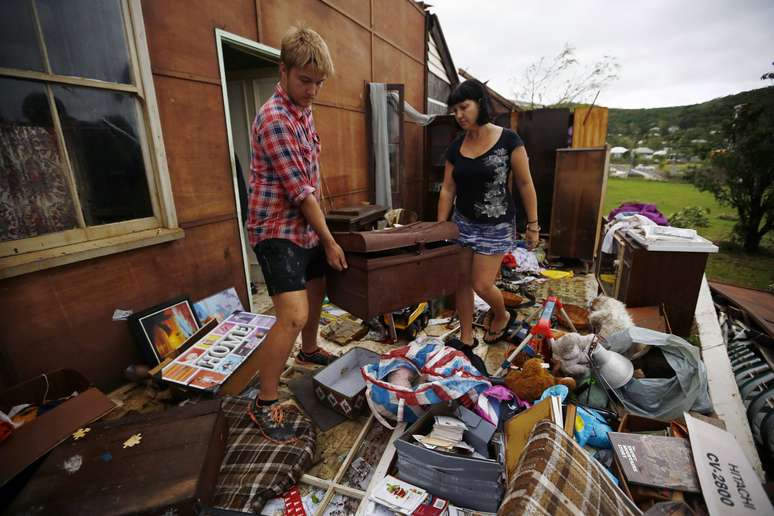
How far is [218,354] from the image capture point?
2.56 meters

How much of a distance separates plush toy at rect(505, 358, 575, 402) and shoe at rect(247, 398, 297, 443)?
4.40 ft

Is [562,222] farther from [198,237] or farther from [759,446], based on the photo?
[198,237]

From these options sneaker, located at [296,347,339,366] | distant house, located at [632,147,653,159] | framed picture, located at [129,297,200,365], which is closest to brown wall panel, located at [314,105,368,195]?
framed picture, located at [129,297,200,365]

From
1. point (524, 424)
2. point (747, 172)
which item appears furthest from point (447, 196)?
point (747, 172)

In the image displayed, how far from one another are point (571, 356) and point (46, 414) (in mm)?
3001

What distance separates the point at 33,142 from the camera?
6.83ft

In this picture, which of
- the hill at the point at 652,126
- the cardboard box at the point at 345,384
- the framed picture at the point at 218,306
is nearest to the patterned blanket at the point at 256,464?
the cardboard box at the point at 345,384

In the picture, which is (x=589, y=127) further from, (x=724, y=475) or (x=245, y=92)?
(x=724, y=475)

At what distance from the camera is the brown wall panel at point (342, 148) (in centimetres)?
458

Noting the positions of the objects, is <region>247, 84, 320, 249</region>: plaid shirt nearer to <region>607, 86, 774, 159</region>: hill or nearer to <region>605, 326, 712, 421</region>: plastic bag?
<region>605, 326, 712, 421</region>: plastic bag

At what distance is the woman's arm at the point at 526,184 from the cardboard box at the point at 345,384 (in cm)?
150

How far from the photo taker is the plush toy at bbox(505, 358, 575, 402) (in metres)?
2.14

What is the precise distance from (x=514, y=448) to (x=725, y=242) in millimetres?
9279

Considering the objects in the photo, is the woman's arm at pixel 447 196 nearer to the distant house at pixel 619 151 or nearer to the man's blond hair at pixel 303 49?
the man's blond hair at pixel 303 49
